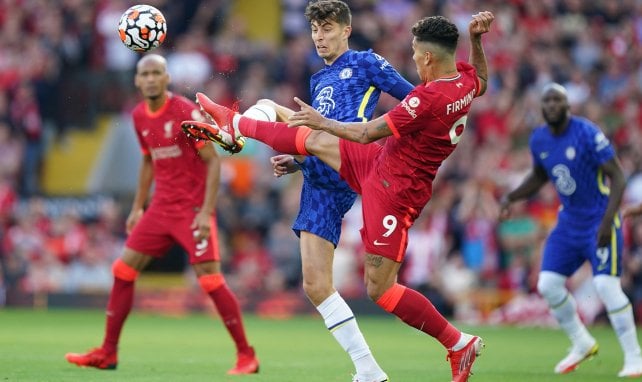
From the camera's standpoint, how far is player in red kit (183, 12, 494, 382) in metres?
8.92

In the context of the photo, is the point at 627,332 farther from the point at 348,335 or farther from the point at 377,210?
the point at 377,210

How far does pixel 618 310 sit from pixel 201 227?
13.9 feet

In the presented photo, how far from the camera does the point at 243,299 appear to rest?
21344 millimetres

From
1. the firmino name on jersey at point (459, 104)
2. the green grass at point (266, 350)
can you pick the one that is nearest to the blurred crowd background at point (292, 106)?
the green grass at point (266, 350)

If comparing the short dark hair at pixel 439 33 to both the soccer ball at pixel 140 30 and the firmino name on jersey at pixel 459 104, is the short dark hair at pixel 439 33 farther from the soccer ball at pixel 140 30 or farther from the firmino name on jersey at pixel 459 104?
the soccer ball at pixel 140 30

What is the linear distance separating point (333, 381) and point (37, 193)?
47.4ft

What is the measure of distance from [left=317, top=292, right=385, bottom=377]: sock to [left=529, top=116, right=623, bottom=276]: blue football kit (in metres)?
3.62

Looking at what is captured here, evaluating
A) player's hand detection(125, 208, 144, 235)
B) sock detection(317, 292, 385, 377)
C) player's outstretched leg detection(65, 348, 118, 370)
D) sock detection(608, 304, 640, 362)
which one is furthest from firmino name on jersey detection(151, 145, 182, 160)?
sock detection(608, 304, 640, 362)

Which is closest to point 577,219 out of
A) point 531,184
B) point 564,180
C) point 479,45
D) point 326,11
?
point 564,180

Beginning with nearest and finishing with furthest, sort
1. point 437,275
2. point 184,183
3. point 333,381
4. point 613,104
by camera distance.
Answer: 1. point 333,381
2. point 184,183
3. point 437,275
4. point 613,104

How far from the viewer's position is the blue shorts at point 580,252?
472 inches

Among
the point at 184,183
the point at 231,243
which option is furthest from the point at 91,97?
the point at 184,183

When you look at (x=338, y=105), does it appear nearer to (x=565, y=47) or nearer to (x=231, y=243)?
(x=231, y=243)

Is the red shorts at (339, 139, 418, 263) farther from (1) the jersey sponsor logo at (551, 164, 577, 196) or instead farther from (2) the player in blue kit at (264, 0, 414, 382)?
(1) the jersey sponsor logo at (551, 164, 577, 196)
